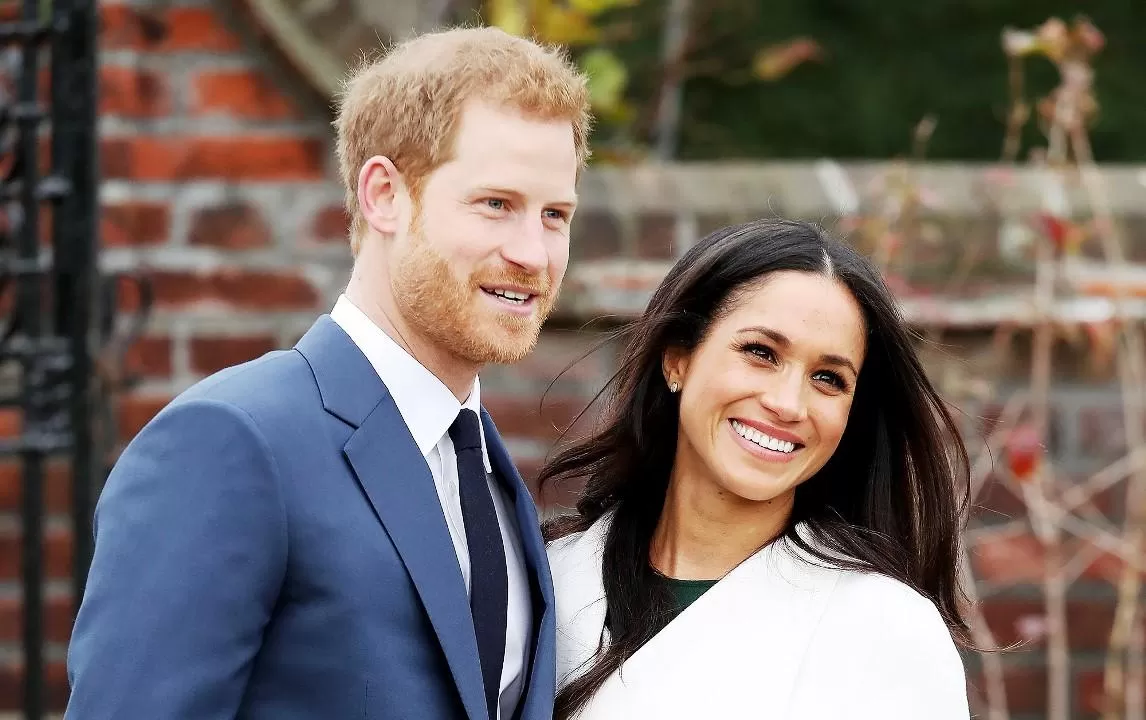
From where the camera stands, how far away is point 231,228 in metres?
3.86

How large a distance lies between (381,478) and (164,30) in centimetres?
192

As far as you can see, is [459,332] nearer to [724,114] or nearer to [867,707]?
[867,707]

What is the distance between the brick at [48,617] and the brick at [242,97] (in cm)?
119

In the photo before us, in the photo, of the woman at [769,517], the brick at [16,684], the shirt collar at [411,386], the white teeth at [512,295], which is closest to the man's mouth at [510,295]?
the white teeth at [512,295]

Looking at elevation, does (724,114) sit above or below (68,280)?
above

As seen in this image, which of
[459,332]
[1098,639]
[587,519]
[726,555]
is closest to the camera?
[459,332]

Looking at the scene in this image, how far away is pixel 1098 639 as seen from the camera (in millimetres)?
4215

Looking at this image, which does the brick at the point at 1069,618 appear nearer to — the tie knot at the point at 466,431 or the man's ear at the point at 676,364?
the man's ear at the point at 676,364

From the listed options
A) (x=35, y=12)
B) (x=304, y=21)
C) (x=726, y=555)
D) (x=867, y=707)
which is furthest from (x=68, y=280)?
(x=867, y=707)

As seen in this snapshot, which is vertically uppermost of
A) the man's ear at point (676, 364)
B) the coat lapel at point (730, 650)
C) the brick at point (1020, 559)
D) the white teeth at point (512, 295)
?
the white teeth at point (512, 295)

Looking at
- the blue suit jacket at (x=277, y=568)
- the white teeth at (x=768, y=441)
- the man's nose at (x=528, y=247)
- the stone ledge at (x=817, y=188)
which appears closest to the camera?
the blue suit jacket at (x=277, y=568)

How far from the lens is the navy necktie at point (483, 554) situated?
2332 mm

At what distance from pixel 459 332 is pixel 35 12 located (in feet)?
5.19

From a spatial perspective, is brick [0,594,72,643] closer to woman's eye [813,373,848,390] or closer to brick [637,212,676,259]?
brick [637,212,676,259]
